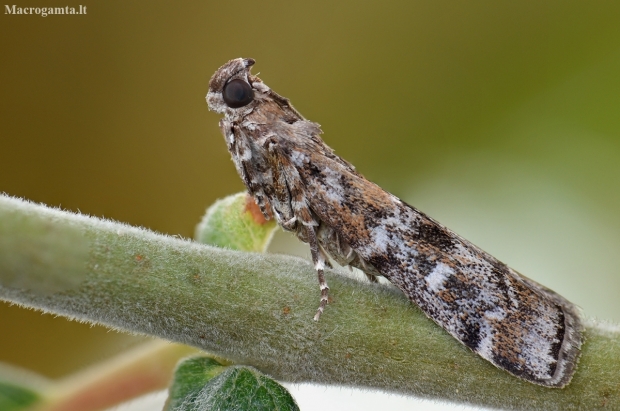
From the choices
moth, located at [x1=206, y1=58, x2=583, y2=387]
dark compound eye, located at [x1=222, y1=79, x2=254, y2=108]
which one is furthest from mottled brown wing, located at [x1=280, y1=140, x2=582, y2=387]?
dark compound eye, located at [x1=222, y1=79, x2=254, y2=108]

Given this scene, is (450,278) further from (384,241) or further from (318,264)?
(318,264)

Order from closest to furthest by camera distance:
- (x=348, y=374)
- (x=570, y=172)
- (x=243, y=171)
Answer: (x=348, y=374) → (x=243, y=171) → (x=570, y=172)

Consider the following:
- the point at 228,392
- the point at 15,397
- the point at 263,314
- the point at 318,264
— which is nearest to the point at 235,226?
the point at 318,264

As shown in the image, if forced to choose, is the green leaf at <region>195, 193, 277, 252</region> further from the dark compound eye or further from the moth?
the dark compound eye

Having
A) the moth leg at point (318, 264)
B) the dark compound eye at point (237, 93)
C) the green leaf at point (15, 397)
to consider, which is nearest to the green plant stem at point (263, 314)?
the moth leg at point (318, 264)

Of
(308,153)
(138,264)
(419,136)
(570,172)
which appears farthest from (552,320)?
(419,136)

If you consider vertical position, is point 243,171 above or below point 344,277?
above

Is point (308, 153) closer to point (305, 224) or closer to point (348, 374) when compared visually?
point (305, 224)
